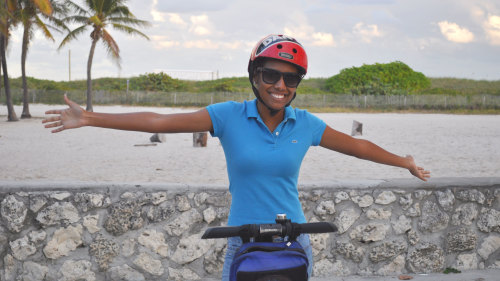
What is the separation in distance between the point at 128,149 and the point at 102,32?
27807 millimetres

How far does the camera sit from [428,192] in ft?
18.7

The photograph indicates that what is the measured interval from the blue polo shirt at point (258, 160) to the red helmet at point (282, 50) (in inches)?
9.3

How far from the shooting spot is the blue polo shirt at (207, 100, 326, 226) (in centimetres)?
242

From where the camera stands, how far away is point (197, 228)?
5.34 m

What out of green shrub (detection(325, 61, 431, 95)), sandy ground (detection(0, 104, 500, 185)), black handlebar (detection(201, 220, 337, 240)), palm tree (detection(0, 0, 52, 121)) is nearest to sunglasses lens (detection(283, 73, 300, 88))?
black handlebar (detection(201, 220, 337, 240))

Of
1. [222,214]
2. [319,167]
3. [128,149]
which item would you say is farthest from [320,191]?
[128,149]

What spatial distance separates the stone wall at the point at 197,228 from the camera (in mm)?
5113

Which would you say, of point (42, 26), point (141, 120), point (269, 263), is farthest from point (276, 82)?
point (42, 26)

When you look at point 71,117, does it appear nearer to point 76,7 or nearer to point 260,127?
point 260,127

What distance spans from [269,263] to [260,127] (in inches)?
27.7

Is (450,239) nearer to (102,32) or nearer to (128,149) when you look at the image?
(128,149)

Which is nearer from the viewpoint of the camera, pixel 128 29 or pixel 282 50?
pixel 282 50

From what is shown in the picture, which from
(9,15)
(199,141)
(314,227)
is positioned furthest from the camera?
(9,15)

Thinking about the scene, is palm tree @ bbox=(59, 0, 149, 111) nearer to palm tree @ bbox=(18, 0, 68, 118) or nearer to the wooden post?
palm tree @ bbox=(18, 0, 68, 118)
